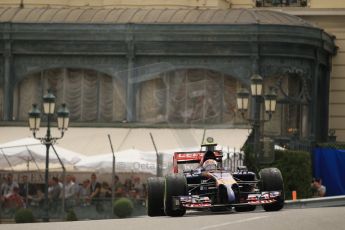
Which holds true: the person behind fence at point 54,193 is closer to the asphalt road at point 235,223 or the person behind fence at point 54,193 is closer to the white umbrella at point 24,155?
the white umbrella at point 24,155

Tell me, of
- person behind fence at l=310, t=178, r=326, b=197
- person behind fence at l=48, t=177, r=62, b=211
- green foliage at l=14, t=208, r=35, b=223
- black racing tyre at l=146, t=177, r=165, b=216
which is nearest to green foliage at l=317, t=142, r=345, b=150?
person behind fence at l=310, t=178, r=326, b=197

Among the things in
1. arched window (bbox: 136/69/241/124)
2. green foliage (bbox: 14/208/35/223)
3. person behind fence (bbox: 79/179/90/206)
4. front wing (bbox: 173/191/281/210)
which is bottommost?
green foliage (bbox: 14/208/35/223)

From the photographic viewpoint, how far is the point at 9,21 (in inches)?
1849

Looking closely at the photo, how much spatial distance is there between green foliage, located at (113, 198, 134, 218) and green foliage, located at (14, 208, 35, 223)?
7.97 ft

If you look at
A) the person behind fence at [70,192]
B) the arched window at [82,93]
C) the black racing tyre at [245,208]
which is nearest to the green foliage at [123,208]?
the person behind fence at [70,192]

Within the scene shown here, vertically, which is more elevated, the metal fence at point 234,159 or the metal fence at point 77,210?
the metal fence at point 234,159

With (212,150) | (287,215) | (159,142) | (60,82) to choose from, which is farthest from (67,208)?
(287,215)

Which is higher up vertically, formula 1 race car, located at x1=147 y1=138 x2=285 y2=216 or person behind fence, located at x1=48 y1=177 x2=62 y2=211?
formula 1 race car, located at x1=147 y1=138 x2=285 y2=216

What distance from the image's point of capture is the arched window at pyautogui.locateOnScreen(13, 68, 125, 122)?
47125 millimetres

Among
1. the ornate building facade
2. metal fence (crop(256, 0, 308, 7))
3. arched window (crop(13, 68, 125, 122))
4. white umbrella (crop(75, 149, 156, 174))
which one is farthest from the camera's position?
metal fence (crop(256, 0, 308, 7))

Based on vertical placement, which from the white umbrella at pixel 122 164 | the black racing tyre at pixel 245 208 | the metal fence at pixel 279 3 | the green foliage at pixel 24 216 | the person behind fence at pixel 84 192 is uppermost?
the metal fence at pixel 279 3

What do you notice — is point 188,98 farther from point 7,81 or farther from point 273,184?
point 273,184

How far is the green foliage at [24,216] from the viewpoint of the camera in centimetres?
3792

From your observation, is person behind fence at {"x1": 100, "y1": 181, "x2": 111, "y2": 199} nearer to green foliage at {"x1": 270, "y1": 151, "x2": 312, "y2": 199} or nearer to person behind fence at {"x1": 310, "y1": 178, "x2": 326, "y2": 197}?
green foliage at {"x1": 270, "y1": 151, "x2": 312, "y2": 199}
